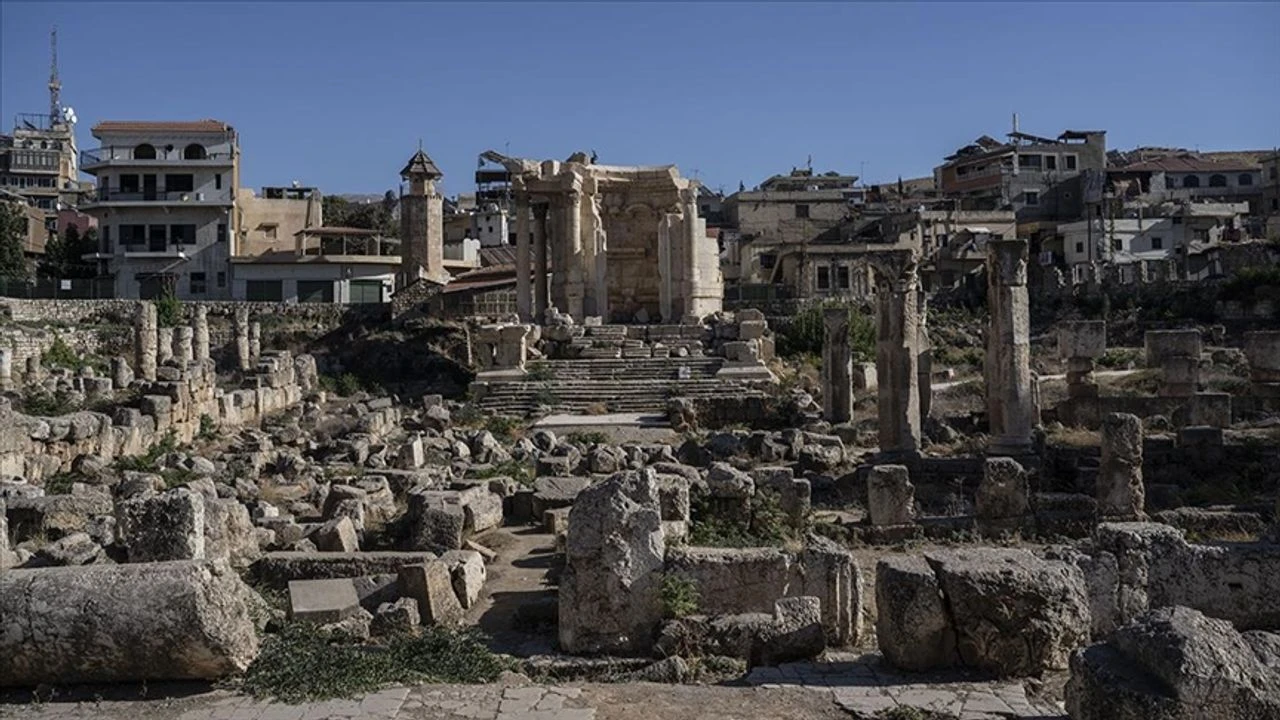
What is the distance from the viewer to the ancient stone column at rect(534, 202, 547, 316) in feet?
130

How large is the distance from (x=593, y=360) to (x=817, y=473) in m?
15.0

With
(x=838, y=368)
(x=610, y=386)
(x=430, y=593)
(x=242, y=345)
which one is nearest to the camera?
(x=430, y=593)

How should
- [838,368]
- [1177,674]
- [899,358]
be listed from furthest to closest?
[838,368] → [899,358] → [1177,674]

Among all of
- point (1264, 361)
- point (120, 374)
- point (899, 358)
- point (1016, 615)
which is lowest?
point (1016, 615)

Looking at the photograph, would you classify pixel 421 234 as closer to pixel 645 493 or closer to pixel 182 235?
pixel 182 235

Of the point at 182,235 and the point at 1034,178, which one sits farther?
the point at 1034,178

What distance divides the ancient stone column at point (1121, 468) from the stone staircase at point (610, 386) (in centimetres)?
1558

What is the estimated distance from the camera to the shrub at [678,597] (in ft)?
28.9

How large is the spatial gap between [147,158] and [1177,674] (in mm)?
61536

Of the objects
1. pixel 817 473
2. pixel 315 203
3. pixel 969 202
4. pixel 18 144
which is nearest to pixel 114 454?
pixel 817 473

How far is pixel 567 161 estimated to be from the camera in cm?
3966

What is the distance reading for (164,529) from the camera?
913cm

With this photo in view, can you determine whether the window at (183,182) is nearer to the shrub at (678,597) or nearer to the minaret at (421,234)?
the minaret at (421,234)

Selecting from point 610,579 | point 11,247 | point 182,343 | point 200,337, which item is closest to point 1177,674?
point 610,579
